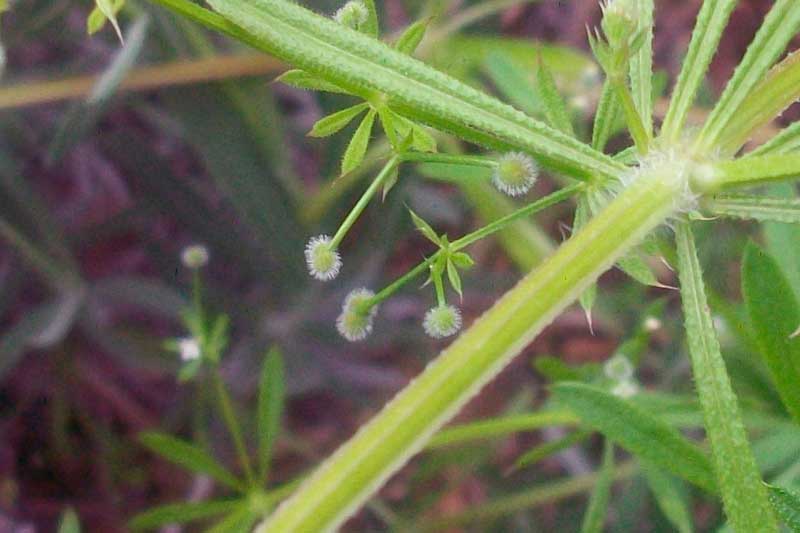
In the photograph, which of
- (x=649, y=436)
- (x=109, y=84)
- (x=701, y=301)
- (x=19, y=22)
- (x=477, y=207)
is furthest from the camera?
(x=477, y=207)

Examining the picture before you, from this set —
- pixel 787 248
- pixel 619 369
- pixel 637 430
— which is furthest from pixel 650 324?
pixel 637 430

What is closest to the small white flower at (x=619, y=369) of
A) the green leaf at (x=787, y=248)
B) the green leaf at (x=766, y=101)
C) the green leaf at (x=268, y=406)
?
the green leaf at (x=787, y=248)

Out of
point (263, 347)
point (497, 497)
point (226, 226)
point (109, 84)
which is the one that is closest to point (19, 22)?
point (109, 84)

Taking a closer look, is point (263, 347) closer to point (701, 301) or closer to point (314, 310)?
point (314, 310)

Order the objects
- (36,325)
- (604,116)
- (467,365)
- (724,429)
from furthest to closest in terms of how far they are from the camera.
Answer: (36,325) → (604,116) → (724,429) → (467,365)

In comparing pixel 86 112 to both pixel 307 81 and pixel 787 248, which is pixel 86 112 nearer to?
pixel 307 81

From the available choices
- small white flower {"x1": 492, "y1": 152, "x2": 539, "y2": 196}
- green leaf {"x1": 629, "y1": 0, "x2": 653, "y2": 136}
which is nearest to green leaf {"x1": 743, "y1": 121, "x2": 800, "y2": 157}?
green leaf {"x1": 629, "y1": 0, "x2": 653, "y2": 136}

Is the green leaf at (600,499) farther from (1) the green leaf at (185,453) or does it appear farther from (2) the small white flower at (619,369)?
(1) the green leaf at (185,453)

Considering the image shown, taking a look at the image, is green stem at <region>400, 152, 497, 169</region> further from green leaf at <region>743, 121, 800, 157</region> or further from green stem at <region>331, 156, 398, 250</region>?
green leaf at <region>743, 121, 800, 157</region>

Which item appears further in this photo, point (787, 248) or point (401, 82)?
point (787, 248)
